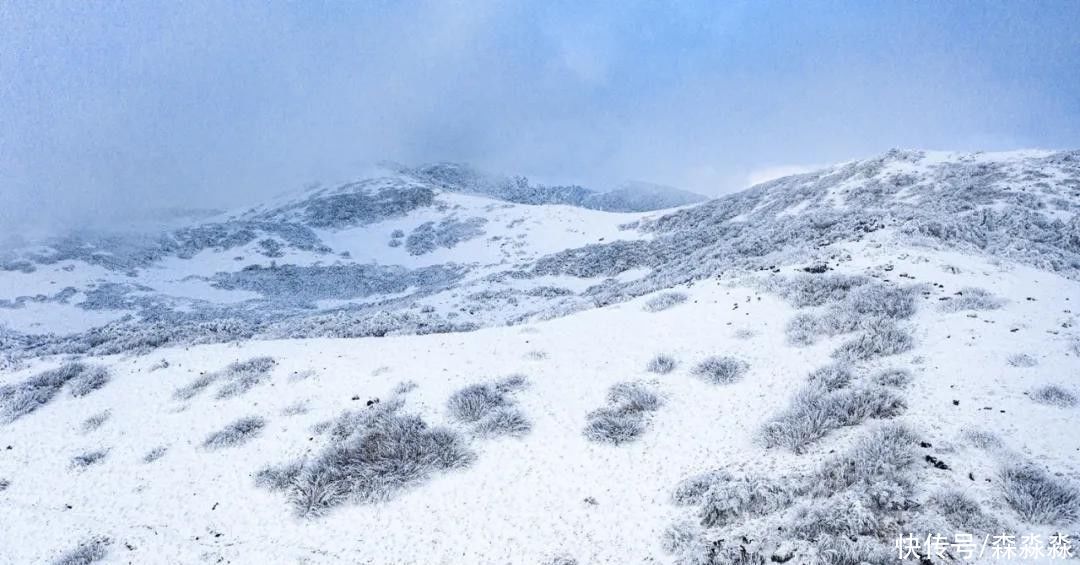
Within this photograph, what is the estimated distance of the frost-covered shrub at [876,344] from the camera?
12.6m

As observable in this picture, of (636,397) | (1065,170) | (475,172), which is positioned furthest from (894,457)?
(475,172)

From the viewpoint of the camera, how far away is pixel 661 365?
14.1m

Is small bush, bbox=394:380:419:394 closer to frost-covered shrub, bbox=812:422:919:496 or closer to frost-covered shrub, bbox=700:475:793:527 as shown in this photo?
frost-covered shrub, bbox=700:475:793:527

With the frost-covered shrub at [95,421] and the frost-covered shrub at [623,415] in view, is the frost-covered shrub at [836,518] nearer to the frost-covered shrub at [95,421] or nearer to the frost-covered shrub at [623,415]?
the frost-covered shrub at [623,415]

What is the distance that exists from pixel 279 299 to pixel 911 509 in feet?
181

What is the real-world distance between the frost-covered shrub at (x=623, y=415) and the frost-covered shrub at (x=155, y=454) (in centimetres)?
1136

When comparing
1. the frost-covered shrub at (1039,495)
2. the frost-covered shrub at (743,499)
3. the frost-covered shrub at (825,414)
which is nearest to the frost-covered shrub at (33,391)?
the frost-covered shrub at (743,499)

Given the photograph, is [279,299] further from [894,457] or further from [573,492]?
[894,457]

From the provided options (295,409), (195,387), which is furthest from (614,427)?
(195,387)

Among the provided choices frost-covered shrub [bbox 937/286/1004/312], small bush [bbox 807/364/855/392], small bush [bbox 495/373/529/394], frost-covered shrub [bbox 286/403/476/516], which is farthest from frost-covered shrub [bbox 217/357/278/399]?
frost-covered shrub [bbox 937/286/1004/312]

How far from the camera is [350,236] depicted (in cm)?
7675

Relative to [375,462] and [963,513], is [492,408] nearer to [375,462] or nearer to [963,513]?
[375,462]

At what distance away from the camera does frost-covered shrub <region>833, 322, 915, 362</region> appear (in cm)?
1259

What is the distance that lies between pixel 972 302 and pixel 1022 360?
12.3 ft
